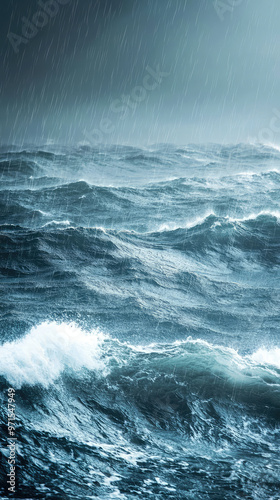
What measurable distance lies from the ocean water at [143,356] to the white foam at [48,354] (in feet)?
0.10

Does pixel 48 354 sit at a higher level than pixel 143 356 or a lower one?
lower

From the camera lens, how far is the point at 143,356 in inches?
375

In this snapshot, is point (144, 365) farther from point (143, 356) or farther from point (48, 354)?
point (48, 354)

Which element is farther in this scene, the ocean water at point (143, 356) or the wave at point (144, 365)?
the wave at point (144, 365)

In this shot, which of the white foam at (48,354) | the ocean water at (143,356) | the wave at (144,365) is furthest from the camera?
the wave at (144,365)

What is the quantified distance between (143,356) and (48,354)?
2.16 metres

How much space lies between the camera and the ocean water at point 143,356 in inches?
231

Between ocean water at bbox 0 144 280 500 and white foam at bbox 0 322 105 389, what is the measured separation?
32 millimetres

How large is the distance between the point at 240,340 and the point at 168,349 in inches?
80.9

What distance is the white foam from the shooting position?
813 centimetres

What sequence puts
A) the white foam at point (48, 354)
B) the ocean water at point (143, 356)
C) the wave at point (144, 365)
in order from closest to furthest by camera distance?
1. the ocean water at point (143, 356)
2. the white foam at point (48, 354)
3. the wave at point (144, 365)

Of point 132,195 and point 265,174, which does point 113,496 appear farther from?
point 265,174

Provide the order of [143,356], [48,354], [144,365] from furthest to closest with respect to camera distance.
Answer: [143,356], [144,365], [48,354]

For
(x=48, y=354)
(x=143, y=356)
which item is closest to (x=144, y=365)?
(x=143, y=356)
